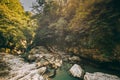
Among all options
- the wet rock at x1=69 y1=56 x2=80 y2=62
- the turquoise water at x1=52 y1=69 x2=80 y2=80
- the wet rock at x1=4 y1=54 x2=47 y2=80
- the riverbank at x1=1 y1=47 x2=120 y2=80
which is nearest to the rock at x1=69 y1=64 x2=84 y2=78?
the riverbank at x1=1 y1=47 x2=120 y2=80

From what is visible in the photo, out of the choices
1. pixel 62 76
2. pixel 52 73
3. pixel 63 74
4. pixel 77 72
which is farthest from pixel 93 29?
pixel 52 73

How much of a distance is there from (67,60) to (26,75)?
359 inches

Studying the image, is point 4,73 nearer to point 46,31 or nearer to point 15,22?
point 15,22

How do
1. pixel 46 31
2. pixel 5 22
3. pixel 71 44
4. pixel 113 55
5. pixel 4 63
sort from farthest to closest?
1. pixel 46 31
2. pixel 71 44
3. pixel 5 22
4. pixel 4 63
5. pixel 113 55

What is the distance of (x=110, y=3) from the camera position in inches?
669

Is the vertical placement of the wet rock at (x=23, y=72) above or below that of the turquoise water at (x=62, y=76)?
above

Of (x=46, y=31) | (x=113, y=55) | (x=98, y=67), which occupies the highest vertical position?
(x=46, y=31)

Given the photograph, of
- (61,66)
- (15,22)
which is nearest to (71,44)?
(61,66)

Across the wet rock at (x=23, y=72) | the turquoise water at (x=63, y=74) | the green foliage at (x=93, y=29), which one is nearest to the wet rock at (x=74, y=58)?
the green foliage at (x=93, y=29)

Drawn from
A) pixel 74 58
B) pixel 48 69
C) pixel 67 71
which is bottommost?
pixel 67 71

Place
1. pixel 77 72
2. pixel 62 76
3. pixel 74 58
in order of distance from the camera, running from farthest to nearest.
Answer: pixel 74 58 < pixel 62 76 < pixel 77 72

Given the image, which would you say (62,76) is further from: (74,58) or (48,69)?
(74,58)

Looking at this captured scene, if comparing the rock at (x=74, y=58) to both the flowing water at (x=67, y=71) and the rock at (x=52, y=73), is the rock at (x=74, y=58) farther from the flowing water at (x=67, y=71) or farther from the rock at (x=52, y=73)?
the rock at (x=52, y=73)

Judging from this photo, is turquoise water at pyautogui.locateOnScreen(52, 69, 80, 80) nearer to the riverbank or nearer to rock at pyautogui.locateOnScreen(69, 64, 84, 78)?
the riverbank
